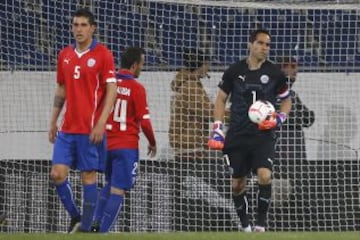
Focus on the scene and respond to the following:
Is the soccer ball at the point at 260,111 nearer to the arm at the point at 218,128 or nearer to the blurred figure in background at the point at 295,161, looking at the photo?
the arm at the point at 218,128

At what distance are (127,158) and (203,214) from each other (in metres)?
2.44

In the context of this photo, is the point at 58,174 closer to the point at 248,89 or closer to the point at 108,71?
the point at 108,71

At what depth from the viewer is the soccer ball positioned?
34.8 ft

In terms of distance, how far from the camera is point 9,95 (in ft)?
47.0

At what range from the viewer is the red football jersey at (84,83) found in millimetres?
10047

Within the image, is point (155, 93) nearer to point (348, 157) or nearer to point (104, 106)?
point (348, 157)

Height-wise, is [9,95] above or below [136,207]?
above

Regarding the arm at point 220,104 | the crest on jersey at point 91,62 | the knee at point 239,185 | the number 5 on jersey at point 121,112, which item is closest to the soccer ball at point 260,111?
the arm at point 220,104

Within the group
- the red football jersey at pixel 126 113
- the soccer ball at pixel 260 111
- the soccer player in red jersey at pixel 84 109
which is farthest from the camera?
the red football jersey at pixel 126 113

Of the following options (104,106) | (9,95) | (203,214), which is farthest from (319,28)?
(104,106)

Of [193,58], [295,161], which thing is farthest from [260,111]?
[295,161]

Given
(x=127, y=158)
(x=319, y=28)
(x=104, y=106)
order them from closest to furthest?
(x=104, y=106) < (x=127, y=158) < (x=319, y=28)

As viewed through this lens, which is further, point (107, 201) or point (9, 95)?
point (9, 95)

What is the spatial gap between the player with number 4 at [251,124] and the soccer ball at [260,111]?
0.12 meters
